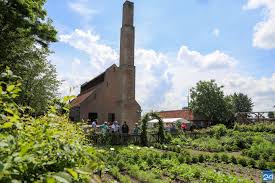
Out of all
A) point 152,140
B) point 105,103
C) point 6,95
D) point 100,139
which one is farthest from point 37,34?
point 105,103

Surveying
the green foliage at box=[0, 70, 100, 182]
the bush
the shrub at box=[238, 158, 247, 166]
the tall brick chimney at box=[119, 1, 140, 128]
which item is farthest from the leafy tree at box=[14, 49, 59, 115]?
the green foliage at box=[0, 70, 100, 182]

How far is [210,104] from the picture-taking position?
62.5 m

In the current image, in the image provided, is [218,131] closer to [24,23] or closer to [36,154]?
[24,23]

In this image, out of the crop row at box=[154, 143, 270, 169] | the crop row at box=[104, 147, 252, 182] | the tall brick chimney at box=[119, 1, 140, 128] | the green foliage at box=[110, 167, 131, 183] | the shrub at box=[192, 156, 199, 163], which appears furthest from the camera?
the tall brick chimney at box=[119, 1, 140, 128]

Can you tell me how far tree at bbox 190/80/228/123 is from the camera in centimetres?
6250

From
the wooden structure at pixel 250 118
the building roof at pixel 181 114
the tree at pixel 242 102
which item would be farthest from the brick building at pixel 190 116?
the tree at pixel 242 102

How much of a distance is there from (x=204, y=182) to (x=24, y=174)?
8874 mm

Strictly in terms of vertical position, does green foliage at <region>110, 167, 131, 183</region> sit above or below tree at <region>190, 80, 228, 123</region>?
below

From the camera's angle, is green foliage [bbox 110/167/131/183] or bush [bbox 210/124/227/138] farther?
bush [bbox 210/124/227/138]

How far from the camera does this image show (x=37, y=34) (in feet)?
57.9

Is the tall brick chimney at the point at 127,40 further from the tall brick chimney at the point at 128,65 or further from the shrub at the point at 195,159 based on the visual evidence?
the shrub at the point at 195,159

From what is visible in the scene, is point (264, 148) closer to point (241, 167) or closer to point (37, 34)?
point (241, 167)

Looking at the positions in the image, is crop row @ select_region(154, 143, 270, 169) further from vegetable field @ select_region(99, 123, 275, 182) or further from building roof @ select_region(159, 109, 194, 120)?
building roof @ select_region(159, 109, 194, 120)

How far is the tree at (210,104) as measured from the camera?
6250 centimetres
